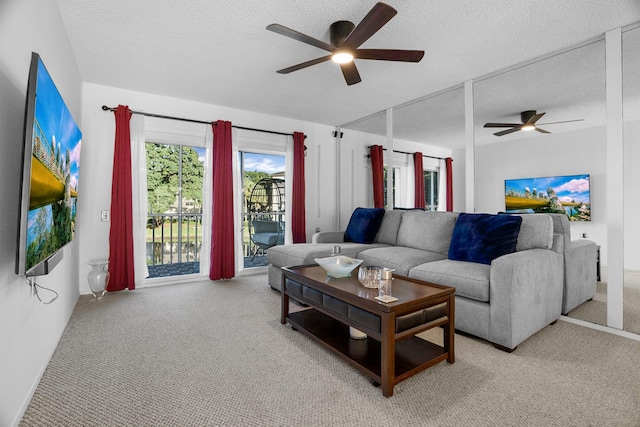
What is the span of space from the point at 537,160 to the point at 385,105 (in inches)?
83.8

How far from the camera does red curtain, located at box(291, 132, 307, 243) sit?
4.91 meters

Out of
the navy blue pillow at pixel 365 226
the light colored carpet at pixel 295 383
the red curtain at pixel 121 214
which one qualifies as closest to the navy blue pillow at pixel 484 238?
the light colored carpet at pixel 295 383

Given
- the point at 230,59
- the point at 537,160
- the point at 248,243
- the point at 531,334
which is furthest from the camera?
the point at 248,243

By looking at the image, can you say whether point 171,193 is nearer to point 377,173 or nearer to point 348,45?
point 348,45

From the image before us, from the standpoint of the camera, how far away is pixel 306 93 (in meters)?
3.97

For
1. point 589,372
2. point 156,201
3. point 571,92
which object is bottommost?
point 589,372

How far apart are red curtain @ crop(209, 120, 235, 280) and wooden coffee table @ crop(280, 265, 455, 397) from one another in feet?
7.14

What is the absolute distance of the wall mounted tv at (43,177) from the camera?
1219 mm

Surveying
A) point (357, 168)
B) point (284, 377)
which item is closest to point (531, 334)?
point (284, 377)

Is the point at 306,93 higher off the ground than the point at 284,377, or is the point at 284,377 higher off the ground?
the point at 306,93

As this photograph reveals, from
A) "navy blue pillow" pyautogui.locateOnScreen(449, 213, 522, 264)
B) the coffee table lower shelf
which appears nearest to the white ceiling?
"navy blue pillow" pyautogui.locateOnScreen(449, 213, 522, 264)

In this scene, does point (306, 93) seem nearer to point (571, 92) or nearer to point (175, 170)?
point (175, 170)

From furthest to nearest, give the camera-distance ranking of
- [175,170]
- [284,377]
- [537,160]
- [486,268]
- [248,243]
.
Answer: [248,243] → [175,170] → [537,160] → [486,268] → [284,377]

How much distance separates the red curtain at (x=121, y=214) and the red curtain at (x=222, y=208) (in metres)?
0.97
